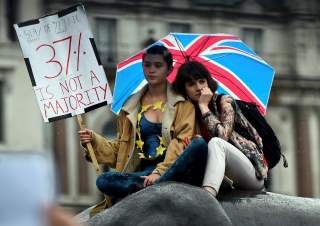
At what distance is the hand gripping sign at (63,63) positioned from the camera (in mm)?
6402

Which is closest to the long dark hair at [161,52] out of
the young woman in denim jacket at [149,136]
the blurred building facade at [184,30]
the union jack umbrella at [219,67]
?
the young woman in denim jacket at [149,136]

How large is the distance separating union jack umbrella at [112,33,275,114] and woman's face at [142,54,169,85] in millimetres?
808

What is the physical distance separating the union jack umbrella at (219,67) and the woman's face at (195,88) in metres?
0.90

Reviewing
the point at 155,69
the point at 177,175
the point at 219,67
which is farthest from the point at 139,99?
the point at 219,67

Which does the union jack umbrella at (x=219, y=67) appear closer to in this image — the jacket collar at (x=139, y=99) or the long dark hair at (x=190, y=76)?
the jacket collar at (x=139, y=99)

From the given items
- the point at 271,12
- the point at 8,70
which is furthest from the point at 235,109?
the point at 271,12

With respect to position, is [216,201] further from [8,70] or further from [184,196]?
[8,70]

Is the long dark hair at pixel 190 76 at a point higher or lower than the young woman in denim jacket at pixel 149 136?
higher

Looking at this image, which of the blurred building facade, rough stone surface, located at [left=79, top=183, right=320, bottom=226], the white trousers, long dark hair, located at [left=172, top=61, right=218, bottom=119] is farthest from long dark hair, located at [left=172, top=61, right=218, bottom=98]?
the blurred building facade

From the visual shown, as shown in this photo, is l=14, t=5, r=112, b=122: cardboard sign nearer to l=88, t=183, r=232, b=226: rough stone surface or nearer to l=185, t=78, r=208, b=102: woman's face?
l=185, t=78, r=208, b=102: woman's face

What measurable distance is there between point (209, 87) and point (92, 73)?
717mm

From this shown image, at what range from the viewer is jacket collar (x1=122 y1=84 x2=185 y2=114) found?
607 cm

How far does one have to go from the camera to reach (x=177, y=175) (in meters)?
5.59

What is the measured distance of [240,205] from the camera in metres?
5.81
